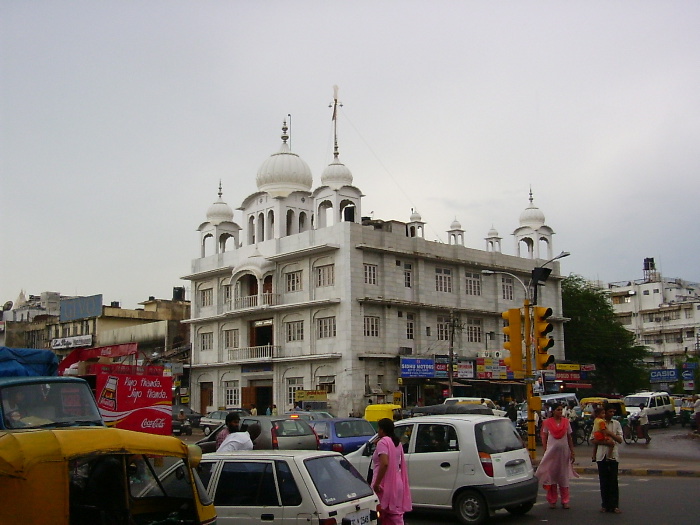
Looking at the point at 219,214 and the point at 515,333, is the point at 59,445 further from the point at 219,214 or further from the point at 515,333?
the point at 219,214

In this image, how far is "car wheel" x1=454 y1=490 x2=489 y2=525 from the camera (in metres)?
11.7

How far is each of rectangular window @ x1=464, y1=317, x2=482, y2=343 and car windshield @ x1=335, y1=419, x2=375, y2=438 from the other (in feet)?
95.6

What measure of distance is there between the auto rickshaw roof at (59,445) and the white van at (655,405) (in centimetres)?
3840

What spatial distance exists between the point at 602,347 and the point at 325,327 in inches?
1054

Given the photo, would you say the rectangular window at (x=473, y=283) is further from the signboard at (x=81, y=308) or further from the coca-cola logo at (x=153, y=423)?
the signboard at (x=81, y=308)

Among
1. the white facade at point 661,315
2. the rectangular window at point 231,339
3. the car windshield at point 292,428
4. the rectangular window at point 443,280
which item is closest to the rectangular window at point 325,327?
the rectangular window at point 443,280

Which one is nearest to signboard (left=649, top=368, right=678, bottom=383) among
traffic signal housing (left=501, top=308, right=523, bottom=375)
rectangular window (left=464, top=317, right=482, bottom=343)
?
rectangular window (left=464, top=317, right=482, bottom=343)

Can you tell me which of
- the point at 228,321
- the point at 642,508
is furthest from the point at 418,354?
the point at 642,508

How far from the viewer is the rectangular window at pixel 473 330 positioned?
49.9m

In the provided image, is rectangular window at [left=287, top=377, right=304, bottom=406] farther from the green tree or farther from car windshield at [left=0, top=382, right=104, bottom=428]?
car windshield at [left=0, top=382, right=104, bottom=428]

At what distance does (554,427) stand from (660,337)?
8056 centimetres

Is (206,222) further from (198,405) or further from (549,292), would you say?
(549,292)

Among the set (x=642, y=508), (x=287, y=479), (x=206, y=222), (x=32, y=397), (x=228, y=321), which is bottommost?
(x=642, y=508)

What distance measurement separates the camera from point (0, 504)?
6.00 metres
